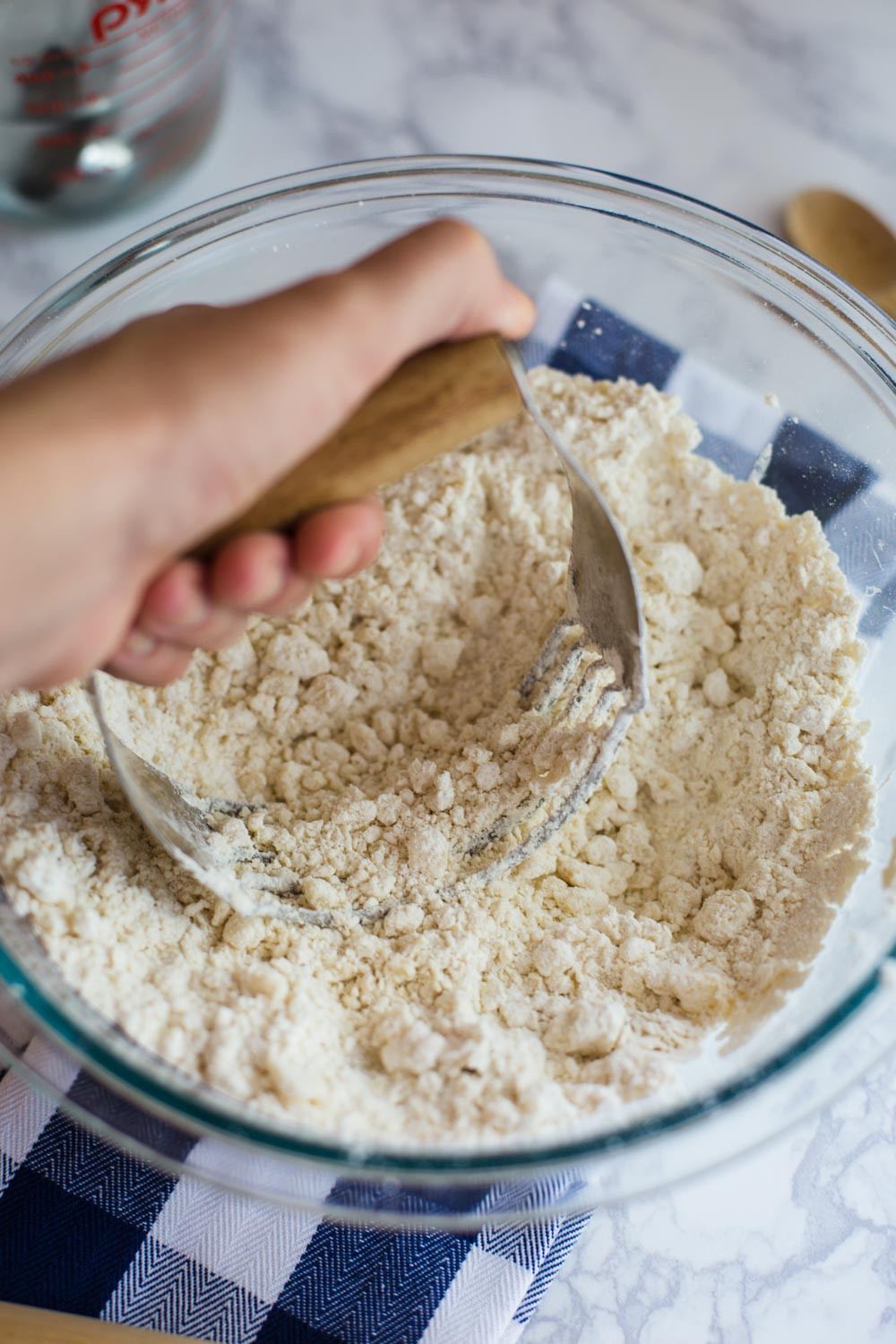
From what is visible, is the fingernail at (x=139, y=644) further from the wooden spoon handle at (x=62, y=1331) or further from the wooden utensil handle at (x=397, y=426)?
the wooden spoon handle at (x=62, y=1331)

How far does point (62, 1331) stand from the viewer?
0.86 meters

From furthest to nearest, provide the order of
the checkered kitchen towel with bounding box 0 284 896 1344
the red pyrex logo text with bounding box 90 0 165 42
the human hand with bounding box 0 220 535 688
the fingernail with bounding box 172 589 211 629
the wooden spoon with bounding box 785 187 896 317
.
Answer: the wooden spoon with bounding box 785 187 896 317, the red pyrex logo text with bounding box 90 0 165 42, the checkered kitchen towel with bounding box 0 284 896 1344, the fingernail with bounding box 172 589 211 629, the human hand with bounding box 0 220 535 688

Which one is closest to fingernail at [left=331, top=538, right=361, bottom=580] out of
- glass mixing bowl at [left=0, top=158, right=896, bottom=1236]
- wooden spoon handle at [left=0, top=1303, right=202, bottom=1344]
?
glass mixing bowl at [left=0, top=158, right=896, bottom=1236]

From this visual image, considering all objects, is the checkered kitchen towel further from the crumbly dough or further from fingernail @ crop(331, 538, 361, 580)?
fingernail @ crop(331, 538, 361, 580)

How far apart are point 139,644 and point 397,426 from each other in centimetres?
25

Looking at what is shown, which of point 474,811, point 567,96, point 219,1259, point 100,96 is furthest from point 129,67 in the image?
point 219,1259

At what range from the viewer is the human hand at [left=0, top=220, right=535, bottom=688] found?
0.67 metres

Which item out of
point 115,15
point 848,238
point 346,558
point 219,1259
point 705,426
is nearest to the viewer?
point 346,558

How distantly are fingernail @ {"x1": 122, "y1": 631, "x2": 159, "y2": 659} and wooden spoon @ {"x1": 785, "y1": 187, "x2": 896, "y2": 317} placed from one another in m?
0.93

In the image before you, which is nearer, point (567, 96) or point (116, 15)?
point (116, 15)

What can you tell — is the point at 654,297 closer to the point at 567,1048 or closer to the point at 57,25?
the point at 57,25

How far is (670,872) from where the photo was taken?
0.98 metres

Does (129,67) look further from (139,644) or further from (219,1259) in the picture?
(219,1259)

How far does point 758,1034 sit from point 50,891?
54 centimetres
